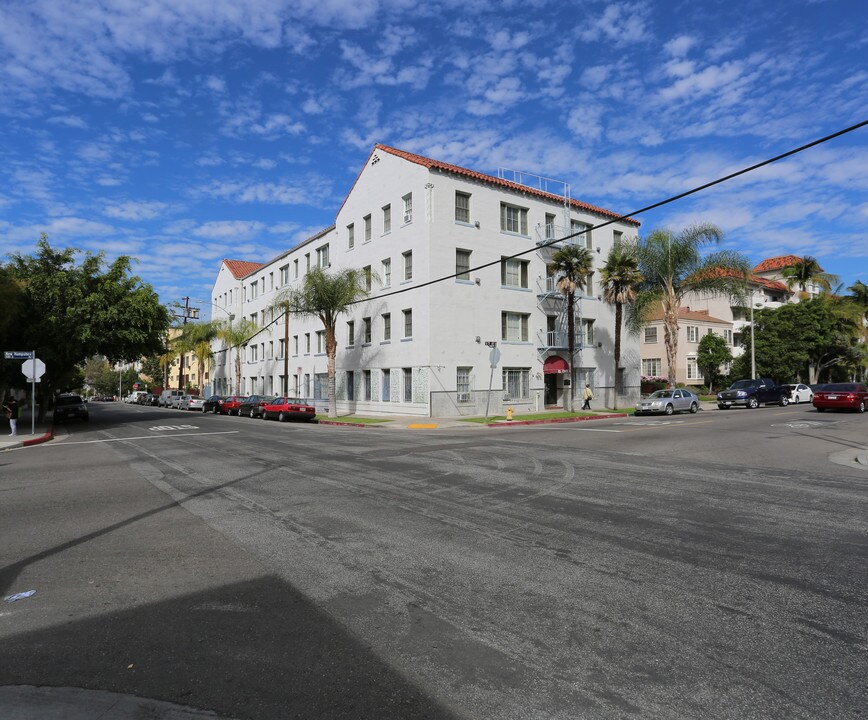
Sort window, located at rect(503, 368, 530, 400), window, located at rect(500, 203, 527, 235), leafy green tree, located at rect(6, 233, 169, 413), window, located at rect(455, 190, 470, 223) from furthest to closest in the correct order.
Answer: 1. window, located at rect(500, 203, 527, 235)
2. window, located at rect(503, 368, 530, 400)
3. window, located at rect(455, 190, 470, 223)
4. leafy green tree, located at rect(6, 233, 169, 413)

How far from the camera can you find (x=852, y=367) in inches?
2124

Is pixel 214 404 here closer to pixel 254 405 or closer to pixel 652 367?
pixel 254 405

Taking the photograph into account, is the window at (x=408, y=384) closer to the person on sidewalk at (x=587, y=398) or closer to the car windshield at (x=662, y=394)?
the person on sidewalk at (x=587, y=398)

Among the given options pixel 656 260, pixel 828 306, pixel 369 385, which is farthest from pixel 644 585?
pixel 828 306

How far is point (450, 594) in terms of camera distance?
463 cm

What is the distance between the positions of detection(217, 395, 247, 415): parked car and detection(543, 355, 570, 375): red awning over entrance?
2104cm

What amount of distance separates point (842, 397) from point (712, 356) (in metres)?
22.0

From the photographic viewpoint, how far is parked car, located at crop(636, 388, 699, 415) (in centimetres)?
3022

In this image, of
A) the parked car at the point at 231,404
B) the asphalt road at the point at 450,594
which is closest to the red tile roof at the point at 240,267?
the parked car at the point at 231,404

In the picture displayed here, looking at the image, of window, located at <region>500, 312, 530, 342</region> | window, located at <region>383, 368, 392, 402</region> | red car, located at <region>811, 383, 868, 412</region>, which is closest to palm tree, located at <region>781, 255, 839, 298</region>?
red car, located at <region>811, 383, 868, 412</region>

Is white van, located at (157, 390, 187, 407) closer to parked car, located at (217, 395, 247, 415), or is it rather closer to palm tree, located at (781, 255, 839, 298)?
parked car, located at (217, 395, 247, 415)

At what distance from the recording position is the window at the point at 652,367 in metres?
53.3

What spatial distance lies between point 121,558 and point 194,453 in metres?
9.77

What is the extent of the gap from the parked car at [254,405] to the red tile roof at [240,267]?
28.1 meters
